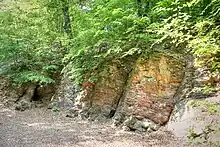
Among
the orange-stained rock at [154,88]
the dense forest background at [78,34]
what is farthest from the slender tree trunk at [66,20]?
the orange-stained rock at [154,88]

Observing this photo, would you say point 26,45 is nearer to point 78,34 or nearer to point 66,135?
point 78,34

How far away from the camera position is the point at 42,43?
12.8m

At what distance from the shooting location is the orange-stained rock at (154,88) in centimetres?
806

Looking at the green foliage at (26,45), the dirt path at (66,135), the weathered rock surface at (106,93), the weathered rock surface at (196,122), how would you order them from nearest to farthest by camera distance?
1. the weathered rock surface at (196,122)
2. the dirt path at (66,135)
3. the weathered rock surface at (106,93)
4. the green foliage at (26,45)

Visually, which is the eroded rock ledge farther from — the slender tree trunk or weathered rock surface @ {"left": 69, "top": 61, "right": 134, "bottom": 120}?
the slender tree trunk

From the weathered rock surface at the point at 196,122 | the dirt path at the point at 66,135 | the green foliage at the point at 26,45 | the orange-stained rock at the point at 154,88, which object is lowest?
the dirt path at the point at 66,135

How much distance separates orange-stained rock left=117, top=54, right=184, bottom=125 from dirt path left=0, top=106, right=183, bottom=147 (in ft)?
2.37

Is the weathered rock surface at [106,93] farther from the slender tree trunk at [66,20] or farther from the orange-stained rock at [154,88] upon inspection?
the slender tree trunk at [66,20]

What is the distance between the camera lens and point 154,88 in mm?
8305

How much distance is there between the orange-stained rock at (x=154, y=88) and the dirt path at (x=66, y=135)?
0.72 meters

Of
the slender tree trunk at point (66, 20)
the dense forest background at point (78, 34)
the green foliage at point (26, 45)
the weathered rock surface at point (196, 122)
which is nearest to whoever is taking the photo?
the weathered rock surface at point (196, 122)

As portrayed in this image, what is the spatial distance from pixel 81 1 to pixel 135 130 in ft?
24.2

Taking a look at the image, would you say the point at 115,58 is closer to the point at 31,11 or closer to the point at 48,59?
the point at 48,59

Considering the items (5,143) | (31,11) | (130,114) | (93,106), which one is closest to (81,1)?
(31,11)
